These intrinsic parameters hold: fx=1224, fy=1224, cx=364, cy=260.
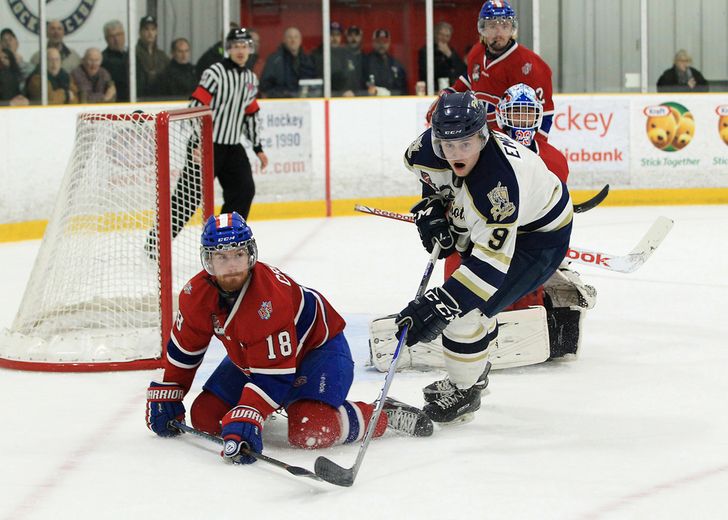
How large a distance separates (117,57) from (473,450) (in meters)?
5.67

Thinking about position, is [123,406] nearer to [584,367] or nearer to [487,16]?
[584,367]

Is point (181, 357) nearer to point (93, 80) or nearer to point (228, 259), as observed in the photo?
point (228, 259)

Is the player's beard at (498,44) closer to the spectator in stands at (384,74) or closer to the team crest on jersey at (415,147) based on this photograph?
the team crest on jersey at (415,147)

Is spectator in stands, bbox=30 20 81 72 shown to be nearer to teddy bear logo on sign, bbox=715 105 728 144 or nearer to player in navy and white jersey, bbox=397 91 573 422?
teddy bear logo on sign, bbox=715 105 728 144

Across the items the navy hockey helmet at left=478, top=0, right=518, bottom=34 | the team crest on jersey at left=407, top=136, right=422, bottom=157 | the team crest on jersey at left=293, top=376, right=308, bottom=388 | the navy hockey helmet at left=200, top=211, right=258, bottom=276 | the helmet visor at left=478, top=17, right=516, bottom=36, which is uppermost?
the navy hockey helmet at left=478, top=0, right=518, bottom=34

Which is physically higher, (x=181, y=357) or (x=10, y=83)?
(x=10, y=83)

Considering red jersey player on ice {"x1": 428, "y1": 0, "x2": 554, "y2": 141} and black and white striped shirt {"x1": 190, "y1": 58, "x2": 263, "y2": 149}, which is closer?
red jersey player on ice {"x1": 428, "y1": 0, "x2": 554, "y2": 141}

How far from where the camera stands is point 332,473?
2545 mm

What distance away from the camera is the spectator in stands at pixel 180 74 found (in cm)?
823

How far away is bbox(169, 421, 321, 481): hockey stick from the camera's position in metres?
2.58

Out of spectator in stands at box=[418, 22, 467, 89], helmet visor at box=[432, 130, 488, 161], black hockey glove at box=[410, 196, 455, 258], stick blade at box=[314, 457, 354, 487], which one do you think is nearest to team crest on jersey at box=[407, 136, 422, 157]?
black hockey glove at box=[410, 196, 455, 258]

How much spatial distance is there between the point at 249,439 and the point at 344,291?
2543 mm

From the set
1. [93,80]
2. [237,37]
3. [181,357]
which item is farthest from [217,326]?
[93,80]

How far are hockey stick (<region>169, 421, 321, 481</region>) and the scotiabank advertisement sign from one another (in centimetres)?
567
